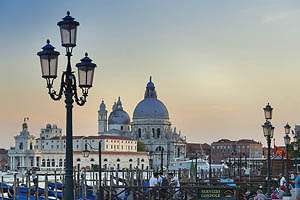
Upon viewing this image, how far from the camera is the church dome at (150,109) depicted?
155 m

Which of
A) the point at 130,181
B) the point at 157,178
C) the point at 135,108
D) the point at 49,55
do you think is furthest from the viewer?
the point at 135,108

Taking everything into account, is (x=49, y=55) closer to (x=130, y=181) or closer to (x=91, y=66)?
(x=91, y=66)

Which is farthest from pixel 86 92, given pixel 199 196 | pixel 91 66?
pixel 199 196

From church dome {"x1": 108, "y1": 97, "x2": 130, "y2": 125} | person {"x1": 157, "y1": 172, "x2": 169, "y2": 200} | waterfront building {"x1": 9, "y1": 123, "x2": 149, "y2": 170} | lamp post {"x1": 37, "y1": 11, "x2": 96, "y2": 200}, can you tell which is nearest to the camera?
lamp post {"x1": 37, "y1": 11, "x2": 96, "y2": 200}

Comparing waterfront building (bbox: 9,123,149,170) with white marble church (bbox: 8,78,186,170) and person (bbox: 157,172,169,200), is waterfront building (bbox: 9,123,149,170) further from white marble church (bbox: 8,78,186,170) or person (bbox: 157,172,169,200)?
person (bbox: 157,172,169,200)

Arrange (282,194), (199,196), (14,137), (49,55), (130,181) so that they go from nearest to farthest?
(49,55) → (199,196) → (282,194) → (130,181) → (14,137)

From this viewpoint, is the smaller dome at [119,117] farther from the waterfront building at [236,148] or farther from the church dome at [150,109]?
the waterfront building at [236,148]

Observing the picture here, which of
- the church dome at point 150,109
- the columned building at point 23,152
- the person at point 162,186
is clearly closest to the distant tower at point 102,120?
the church dome at point 150,109

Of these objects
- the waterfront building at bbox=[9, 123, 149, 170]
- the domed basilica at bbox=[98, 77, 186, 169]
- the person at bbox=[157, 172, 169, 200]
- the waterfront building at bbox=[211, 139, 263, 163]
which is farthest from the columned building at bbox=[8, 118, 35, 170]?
the person at bbox=[157, 172, 169, 200]

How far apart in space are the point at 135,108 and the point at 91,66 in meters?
147

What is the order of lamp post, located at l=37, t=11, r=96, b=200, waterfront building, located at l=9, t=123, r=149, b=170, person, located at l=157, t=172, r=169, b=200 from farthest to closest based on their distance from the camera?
waterfront building, located at l=9, t=123, r=149, b=170, person, located at l=157, t=172, r=169, b=200, lamp post, located at l=37, t=11, r=96, b=200

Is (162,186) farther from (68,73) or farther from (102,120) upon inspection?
(102,120)

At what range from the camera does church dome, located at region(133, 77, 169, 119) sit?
6093 inches

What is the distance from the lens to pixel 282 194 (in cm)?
2094
